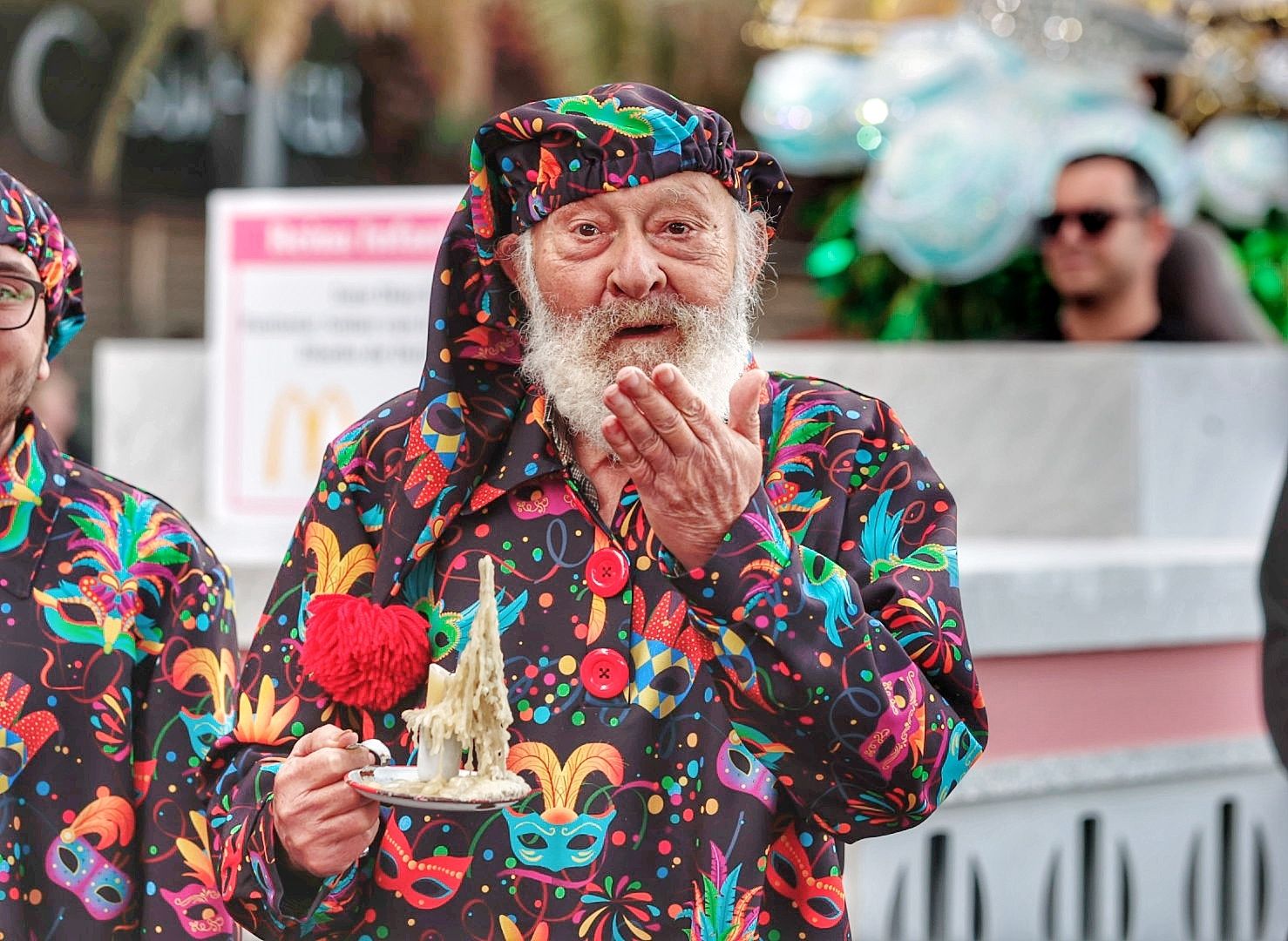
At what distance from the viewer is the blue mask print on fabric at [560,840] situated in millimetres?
2055

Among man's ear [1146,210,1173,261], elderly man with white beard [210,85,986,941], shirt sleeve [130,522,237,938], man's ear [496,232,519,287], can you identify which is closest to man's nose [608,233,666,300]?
elderly man with white beard [210,85,986,941]

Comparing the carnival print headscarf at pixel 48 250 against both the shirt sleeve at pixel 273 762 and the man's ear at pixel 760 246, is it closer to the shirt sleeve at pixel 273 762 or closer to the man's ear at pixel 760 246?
the shirt sleeve at pixel 273 762

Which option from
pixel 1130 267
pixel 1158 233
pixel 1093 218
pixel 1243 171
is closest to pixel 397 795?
pixel 1093 218

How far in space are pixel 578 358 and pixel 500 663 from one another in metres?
0.38

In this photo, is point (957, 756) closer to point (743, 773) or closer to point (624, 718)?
point (743, 773)

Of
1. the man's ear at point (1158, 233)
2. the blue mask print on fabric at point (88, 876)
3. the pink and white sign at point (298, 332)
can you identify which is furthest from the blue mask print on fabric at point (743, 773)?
the man's ear at point (1158, 233)

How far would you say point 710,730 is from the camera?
2.06m

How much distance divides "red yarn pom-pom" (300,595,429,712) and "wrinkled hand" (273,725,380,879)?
8 centimetres

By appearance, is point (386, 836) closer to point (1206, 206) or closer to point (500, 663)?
point (500, 663)

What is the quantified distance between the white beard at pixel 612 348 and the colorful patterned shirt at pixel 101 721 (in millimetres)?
655

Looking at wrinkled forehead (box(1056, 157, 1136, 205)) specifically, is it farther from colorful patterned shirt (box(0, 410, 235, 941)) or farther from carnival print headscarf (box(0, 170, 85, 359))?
colorful patterned shirt (box(0, 410, 235, 941))

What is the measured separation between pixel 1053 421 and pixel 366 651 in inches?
181

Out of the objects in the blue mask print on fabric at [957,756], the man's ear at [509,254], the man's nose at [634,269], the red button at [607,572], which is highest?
the man's ear at [509,254]

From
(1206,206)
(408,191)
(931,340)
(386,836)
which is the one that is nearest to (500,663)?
(386,836)
